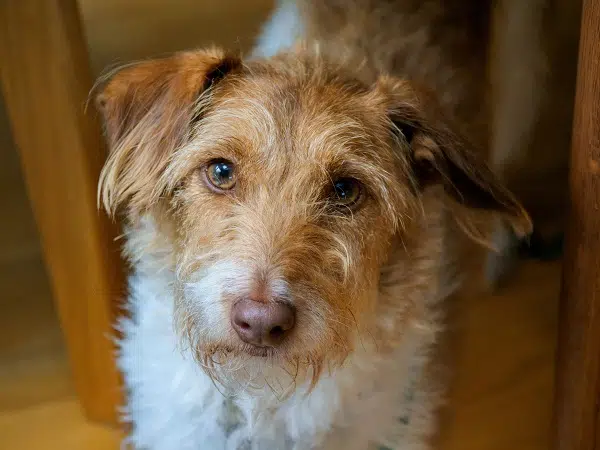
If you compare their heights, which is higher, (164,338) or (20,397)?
(164,338)

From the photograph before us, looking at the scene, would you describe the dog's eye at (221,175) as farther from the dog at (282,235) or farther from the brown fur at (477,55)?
the brown fur at (477,55)

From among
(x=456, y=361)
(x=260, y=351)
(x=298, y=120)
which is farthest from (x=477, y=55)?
(x=260, y=351)

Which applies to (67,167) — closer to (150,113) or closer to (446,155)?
(150,113)

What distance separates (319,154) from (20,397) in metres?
0.98

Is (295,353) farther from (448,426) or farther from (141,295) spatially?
(448,426)

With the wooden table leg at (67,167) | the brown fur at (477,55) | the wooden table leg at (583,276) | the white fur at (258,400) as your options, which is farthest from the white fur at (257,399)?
the brown fur at (477,55)

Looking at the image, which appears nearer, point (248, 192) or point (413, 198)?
point (248, 192)

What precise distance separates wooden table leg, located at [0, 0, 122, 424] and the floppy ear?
0.52m

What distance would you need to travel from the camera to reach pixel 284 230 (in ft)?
3.71

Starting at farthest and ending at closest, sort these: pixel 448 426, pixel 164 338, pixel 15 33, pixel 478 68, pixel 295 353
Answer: pixel 478 68 < pixel 448 426 < pixel 164 338 < pixel 15 33 < pixel 295 353

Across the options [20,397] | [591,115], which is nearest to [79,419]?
[20,397]

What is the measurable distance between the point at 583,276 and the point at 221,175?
0.60m

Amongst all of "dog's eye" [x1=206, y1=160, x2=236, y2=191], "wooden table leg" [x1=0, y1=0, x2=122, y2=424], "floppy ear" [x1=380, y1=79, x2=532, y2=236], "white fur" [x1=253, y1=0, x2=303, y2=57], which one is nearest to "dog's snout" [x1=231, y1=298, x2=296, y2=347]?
"dog's eye" [x1=206, y1=160, x2=236, y2=191]

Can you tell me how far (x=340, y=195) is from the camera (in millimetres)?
1211
